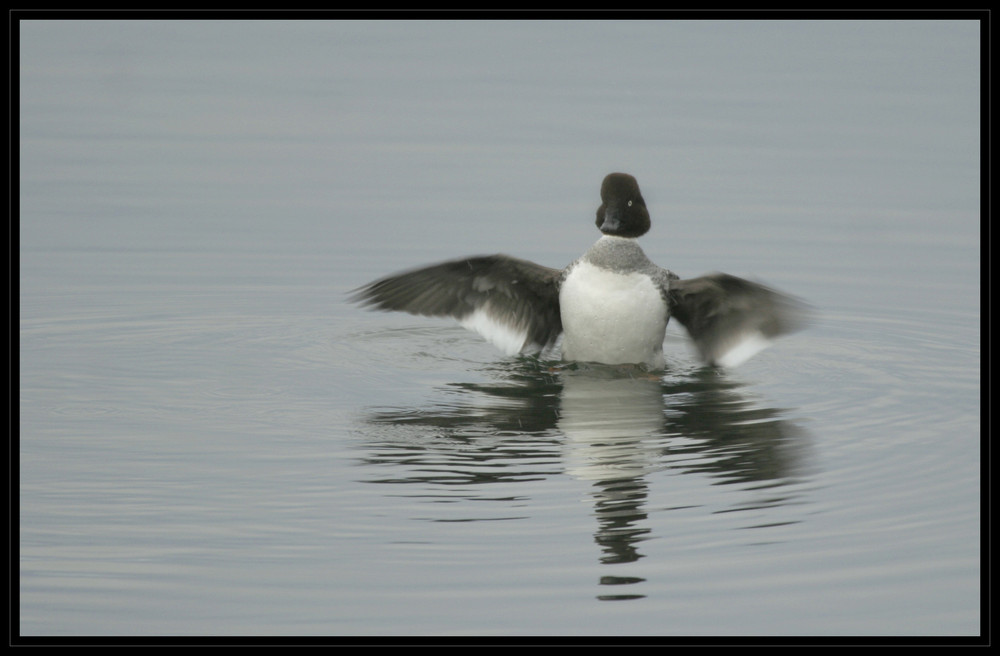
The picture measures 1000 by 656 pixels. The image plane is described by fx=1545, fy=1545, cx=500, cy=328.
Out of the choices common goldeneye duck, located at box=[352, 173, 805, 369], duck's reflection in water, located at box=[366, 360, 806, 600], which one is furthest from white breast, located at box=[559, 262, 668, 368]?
duck's reflection in water, located at box=[366, 360, 806, 600]

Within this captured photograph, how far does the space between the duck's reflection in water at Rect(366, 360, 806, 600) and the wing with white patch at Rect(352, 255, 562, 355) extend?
584 mm

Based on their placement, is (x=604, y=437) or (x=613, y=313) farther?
(x=613, y=313)

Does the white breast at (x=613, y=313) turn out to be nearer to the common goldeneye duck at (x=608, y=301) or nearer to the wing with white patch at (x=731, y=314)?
the common goldeneye duck at (x=608, y=301)

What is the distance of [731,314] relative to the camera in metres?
10.6

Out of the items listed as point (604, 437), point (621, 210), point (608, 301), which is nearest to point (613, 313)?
point (608, 301)

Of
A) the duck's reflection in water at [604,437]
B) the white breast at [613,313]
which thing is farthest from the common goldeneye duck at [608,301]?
the duck's reflection in water at [604,437]

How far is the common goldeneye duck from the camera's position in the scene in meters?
10.4

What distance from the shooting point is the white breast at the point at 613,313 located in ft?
34.2

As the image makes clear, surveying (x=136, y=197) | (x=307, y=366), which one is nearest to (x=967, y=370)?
(x=307, y=366)

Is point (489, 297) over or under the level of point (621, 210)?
under

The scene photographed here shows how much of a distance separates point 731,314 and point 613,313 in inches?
32.7

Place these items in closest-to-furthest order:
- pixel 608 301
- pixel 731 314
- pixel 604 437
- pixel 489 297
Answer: pixel 604 437
pixel 608 301
pixel 731 314
pixel 489 297

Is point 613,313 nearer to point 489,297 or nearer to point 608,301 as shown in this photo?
point 608,301

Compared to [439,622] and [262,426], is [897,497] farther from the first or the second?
[262,426]
